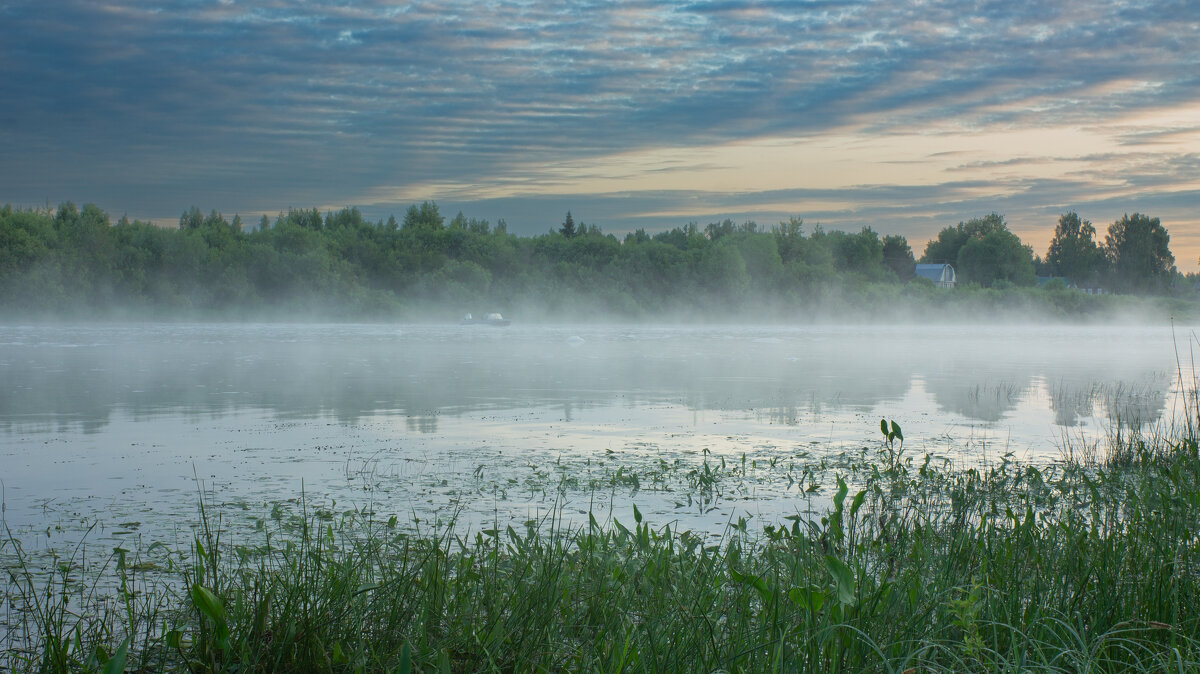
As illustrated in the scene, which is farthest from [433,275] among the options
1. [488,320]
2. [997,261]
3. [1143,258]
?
[1143,258]

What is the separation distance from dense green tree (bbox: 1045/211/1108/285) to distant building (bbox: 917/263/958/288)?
15.9 meters

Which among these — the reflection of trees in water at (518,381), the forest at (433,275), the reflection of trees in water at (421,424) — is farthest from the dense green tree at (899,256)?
the reflection of trees in water at (421,424)

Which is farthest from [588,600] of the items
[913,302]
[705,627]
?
[913,302]

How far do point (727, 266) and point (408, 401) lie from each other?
197 feet

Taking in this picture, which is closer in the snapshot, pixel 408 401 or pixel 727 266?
pixel 408 401

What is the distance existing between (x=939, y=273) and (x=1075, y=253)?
21.0 m

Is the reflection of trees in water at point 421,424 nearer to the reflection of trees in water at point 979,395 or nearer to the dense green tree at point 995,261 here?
the reflection of trees in water at point 979,395

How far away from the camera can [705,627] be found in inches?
125

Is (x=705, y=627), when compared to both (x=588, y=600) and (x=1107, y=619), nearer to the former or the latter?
(x=588, y=600)

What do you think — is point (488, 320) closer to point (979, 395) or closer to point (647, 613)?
point (979, 395)

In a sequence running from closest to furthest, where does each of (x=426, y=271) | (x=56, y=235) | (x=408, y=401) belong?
1. (x=408, y=401)
2. (x=56, y=235)
3. (x=426, y=271)

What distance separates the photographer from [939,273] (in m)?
98.5

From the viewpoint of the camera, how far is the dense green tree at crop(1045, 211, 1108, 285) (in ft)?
339

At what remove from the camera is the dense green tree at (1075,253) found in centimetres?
10344
